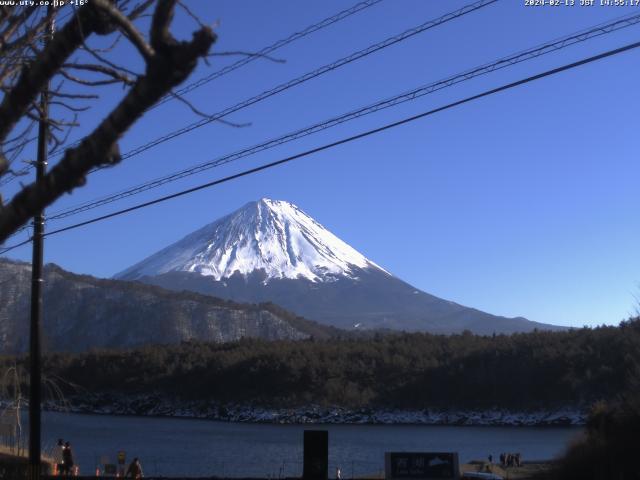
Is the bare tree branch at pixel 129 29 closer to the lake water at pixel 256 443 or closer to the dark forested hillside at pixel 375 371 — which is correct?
the lake water at pixel 256 443

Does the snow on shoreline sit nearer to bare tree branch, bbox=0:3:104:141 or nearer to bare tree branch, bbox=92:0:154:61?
bare tree branch, bbox=0:3:104:141

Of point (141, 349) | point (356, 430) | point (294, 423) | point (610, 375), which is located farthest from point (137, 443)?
point (141, 349)

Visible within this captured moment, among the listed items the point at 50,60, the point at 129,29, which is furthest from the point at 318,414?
the point at 129,29

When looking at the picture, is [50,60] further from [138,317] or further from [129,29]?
[138,317]

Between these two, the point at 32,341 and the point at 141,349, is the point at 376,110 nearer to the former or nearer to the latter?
the point at 32,341

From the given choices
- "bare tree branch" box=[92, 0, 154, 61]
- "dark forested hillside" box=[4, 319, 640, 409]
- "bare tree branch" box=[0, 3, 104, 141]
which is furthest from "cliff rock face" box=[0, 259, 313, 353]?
"bare tree branch" box=[92, 0, 154, 61]

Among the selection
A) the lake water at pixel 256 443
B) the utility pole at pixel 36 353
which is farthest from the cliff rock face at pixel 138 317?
the utility pole at pixel 36 353
